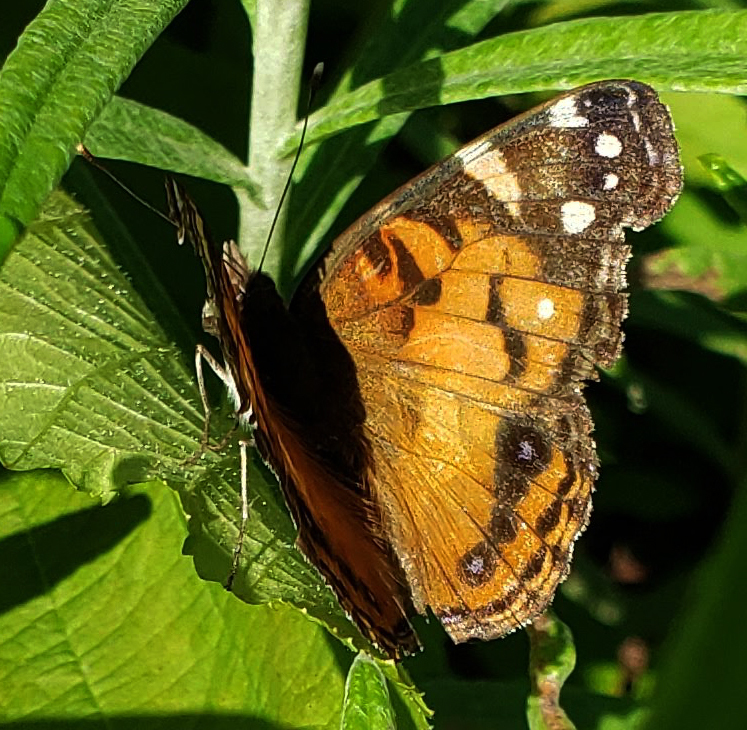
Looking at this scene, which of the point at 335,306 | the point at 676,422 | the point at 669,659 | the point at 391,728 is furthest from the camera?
the point at 676,422

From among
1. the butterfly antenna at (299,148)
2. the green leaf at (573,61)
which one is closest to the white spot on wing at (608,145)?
the green leaf at (573,61)

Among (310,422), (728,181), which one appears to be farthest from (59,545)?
(728,181)

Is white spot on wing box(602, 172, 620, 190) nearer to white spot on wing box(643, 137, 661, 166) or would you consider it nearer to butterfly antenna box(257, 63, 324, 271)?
white spot on wing box(643, 137, 661, 166)

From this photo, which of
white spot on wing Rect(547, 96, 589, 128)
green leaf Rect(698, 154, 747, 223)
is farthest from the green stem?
green leaf Rect(698, 154, 747, 223)

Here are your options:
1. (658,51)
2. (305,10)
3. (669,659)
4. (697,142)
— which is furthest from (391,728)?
(697,142)

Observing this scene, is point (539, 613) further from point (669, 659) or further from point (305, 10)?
point (669, 659)

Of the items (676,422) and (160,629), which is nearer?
(160,629)
